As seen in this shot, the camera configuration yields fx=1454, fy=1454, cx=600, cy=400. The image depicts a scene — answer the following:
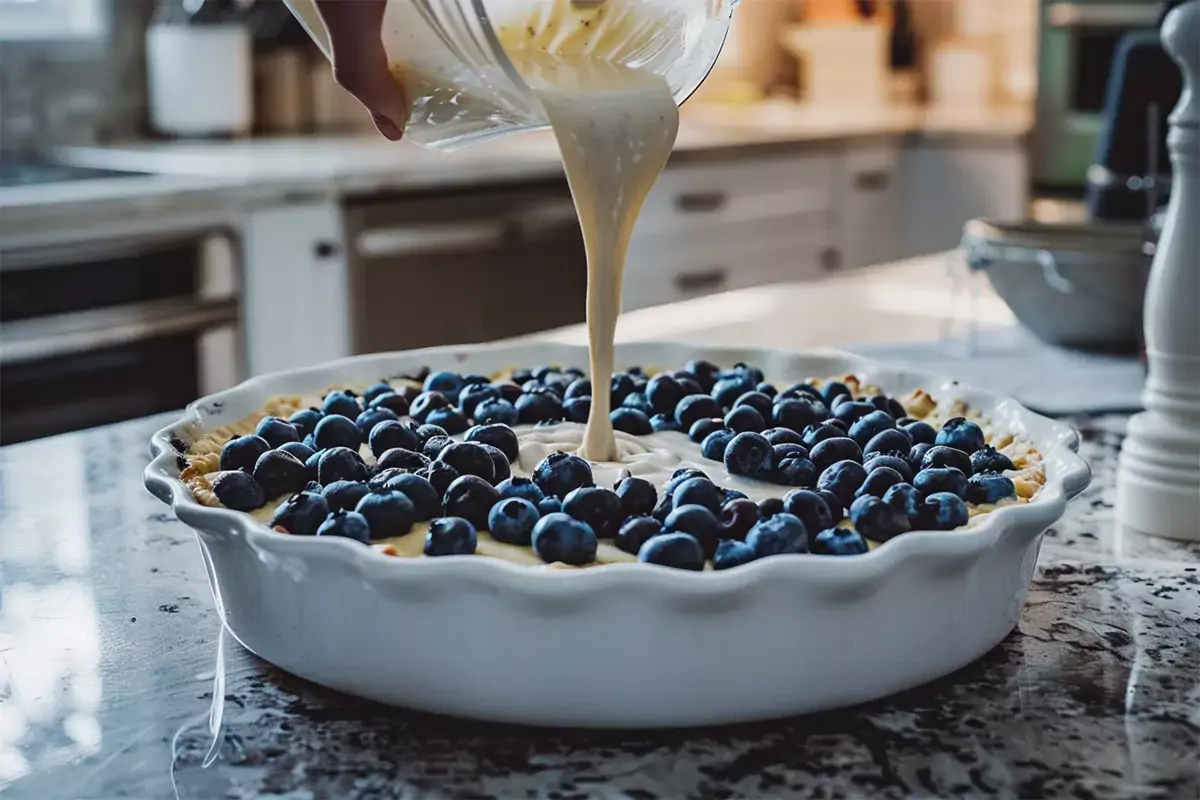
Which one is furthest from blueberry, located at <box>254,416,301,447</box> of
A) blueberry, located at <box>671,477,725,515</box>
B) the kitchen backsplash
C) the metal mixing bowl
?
the kitchen backsplash

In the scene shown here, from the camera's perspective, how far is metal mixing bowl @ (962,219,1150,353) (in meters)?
1.62

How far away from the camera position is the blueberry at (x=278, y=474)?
0.94m

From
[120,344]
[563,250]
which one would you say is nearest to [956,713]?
[120,344]

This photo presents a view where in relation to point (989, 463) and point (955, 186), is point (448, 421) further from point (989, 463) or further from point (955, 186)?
point (955, 186)

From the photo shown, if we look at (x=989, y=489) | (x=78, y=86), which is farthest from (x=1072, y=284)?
(x=78, y=86)

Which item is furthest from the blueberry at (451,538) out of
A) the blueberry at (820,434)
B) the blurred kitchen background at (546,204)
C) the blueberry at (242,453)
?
the blurred kitchen background at (546,204)

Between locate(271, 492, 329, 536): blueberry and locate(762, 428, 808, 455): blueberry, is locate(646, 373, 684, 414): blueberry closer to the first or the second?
locate(762, 428, 808, 455): blueberry

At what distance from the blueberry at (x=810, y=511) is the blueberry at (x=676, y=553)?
0.24 feet

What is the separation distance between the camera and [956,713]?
788mm

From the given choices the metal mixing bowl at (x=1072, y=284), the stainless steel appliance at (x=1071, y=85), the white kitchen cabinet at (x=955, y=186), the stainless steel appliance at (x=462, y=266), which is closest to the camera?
the metal mixing bowl at (x=1072, y=284)

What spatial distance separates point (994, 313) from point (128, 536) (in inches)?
53.3

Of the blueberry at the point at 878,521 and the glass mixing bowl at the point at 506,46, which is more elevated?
the glass mixing bowl at the point at 506,46

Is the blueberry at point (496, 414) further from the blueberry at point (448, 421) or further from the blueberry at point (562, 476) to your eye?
the blueberry at point (562, 476)

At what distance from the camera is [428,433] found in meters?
1.07
